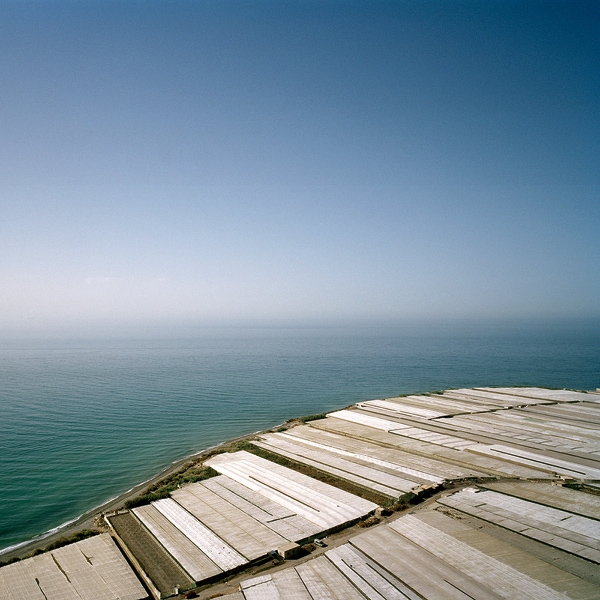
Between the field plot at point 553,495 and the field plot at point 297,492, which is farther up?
the field plot at point 297,492

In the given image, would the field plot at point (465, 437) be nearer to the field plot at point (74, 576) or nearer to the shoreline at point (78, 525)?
Answer: the shoreline at point (78, 525)

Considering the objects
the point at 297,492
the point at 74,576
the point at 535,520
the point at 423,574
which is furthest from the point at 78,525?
the point at 535,520

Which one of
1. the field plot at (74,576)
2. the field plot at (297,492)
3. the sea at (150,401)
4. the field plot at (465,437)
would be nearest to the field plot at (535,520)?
the field plot at (465,437)

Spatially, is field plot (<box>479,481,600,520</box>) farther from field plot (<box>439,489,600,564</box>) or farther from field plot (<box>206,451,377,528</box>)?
field plot (<box>206,451,377,528</box>)

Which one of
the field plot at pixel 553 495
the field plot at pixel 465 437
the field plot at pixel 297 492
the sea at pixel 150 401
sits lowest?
the sea at pixel 150 401

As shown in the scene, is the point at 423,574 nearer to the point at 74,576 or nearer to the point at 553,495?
the point at 553,495

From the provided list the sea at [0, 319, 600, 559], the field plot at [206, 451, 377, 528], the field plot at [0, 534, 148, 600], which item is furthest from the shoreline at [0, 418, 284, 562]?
the field plot at [206, 451, 377, 528]
